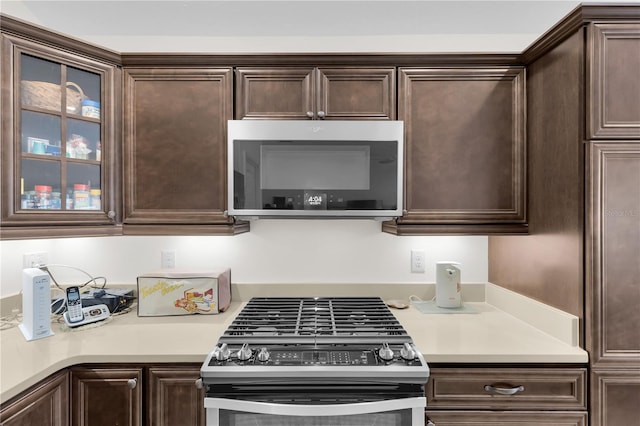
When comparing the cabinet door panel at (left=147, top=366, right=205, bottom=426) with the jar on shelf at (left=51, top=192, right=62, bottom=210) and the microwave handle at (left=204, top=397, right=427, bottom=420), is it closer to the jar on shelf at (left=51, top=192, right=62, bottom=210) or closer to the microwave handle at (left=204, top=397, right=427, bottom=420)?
the microwave handle at (left=204, top=397, right=427, bottom=420)

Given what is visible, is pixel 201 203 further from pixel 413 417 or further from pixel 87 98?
pixel 413 417

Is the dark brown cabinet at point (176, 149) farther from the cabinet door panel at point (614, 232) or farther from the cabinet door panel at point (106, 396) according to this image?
the cabinet door panel at point (614, 232)

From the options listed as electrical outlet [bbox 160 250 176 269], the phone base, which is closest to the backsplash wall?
electrical outlet [bbox 160 250 176 269]

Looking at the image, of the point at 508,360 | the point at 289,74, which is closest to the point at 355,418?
the point at 508,360

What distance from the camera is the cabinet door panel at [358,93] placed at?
165cm

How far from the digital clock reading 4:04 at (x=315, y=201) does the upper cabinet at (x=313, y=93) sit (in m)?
0.37

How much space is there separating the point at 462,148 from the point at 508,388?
101cm

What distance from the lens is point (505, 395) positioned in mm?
1281

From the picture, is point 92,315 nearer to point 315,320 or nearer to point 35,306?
point 35,306

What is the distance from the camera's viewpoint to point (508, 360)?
128 centimetres

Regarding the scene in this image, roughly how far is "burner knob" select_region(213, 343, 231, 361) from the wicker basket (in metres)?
1.22

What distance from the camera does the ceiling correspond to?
177 centimetres

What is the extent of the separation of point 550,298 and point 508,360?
37cm

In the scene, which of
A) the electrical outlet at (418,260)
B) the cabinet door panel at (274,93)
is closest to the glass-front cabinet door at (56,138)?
the cabinet door panel at (274,93)
